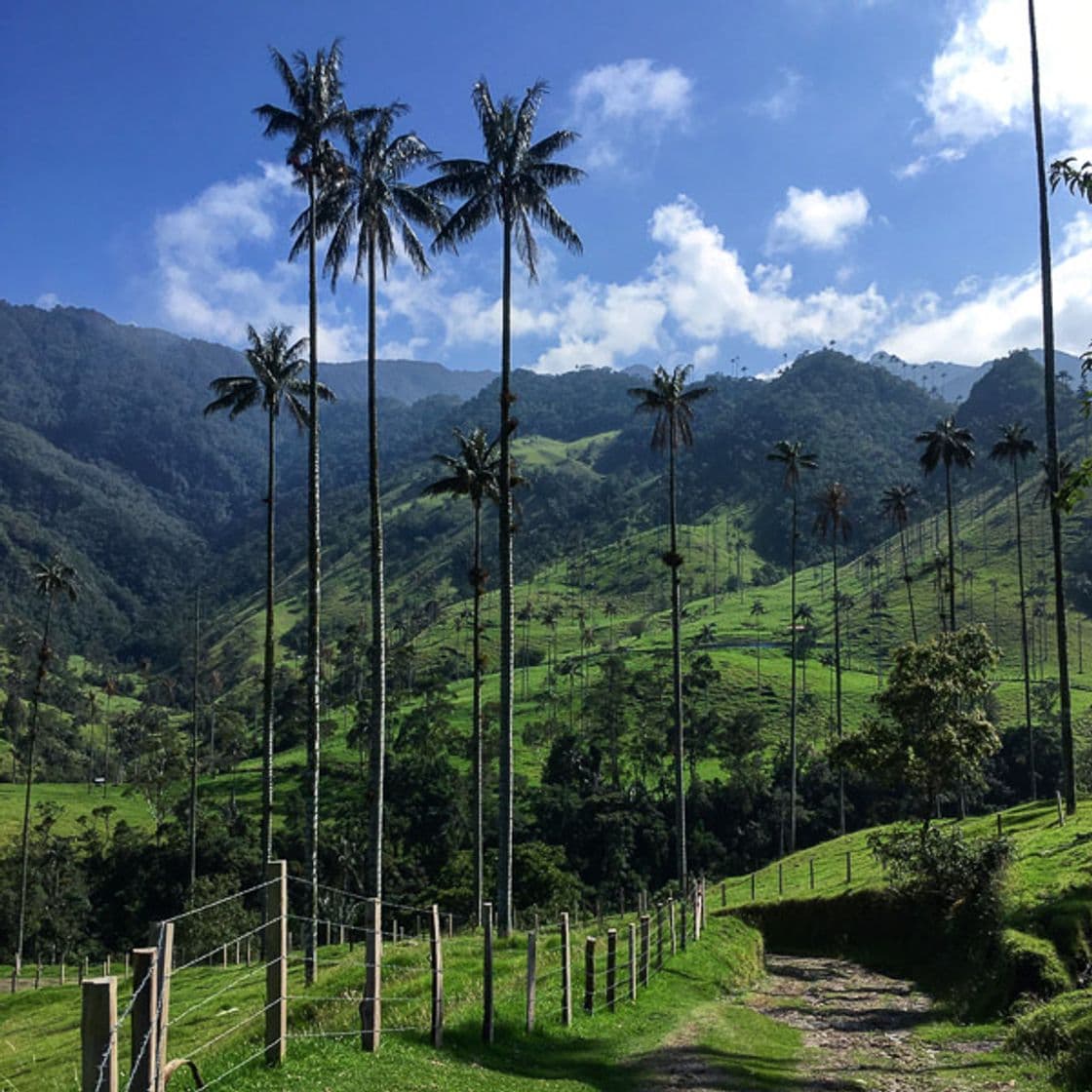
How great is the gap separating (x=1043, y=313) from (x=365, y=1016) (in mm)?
33604

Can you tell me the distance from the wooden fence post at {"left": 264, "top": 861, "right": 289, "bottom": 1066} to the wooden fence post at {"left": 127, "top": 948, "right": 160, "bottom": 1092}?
8.11 feet

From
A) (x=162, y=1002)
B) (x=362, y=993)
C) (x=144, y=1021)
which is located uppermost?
(x=162, y=1002)

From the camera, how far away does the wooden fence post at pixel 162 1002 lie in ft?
27.1

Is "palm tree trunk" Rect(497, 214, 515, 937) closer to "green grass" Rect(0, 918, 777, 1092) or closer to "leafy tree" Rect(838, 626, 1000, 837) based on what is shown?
"green grass" Rect(0, 918, 777, 1092)

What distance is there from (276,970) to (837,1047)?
12169 millimetres

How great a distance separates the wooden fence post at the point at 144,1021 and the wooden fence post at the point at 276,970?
247 cm

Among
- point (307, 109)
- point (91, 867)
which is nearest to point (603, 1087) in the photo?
point (307, 109)

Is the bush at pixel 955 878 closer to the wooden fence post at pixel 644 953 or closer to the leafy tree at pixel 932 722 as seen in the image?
the leafy tree at pixel 932 722

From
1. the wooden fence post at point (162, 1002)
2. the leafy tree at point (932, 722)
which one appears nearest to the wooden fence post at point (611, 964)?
the wooden fence post at point (162, 1002)

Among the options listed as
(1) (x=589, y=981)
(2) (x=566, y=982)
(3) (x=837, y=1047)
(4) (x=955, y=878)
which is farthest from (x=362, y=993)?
(4) (x=955, y=878)

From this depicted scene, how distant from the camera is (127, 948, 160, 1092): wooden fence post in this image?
26.7 feet

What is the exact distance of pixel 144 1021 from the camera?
27.2 feet

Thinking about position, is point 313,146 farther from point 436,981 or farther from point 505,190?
point 436,981

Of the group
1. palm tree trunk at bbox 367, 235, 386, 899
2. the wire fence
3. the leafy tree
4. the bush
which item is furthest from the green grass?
the leafy tree
